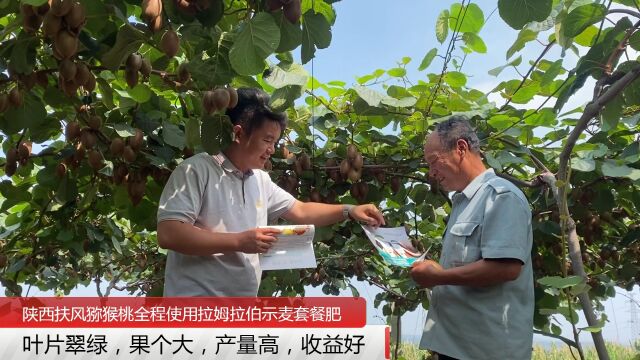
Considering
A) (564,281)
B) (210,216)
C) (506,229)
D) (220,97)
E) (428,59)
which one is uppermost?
(428,59)

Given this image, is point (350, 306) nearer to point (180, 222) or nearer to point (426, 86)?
point (180, 222)

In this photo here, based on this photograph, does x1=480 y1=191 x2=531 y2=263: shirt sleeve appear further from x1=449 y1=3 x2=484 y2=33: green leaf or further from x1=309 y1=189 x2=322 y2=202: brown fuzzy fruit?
x1=309 y1=189 x2=322 y2=202: brown fuzzy fruit

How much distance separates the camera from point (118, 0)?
4.60 ft

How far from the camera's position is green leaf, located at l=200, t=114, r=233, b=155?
167 cm

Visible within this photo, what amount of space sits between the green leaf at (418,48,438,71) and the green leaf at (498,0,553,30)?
1.10 m

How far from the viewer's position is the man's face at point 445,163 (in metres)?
1.86

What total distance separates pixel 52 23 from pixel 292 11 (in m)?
0.48

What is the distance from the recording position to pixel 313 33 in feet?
4.95

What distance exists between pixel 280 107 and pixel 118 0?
58cm

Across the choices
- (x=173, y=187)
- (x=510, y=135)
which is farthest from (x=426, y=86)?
(x=173, y=187)

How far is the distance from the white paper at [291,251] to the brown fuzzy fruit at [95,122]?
Answer: 67cm

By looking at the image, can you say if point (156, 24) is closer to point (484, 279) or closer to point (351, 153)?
point (484, 279)

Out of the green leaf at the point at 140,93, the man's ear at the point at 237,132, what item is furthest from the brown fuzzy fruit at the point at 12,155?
the man's ear at the point at 237,132

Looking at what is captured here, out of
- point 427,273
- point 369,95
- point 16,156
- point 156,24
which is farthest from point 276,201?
point 156,24
